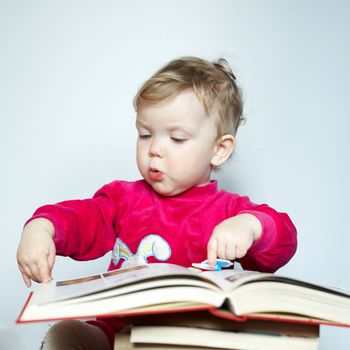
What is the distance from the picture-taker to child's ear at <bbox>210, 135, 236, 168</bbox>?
127 cm

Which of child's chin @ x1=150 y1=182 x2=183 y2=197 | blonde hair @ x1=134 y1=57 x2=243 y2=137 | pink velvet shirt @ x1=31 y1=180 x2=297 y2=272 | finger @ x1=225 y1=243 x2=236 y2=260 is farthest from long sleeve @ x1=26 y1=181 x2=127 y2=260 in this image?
finger @ x1=225 y1=243 x2=236 y2=260

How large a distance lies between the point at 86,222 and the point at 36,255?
0.27m

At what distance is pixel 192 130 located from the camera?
1.18 metres

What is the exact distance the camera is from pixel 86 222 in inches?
47.3

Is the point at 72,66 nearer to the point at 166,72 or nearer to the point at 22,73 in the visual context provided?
the point at 22,73

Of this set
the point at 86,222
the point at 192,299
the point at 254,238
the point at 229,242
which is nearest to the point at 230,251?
the point at 229,242

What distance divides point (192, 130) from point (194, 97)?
8 centimetres

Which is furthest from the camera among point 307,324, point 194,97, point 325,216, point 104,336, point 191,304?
point 325,216

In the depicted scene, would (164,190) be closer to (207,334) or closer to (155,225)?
(155,225)

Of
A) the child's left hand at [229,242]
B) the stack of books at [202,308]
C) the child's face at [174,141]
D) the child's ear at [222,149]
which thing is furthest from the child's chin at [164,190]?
the stack of books at [202,308]

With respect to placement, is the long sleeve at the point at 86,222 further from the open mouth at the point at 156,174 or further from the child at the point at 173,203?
the open mouth at the point at 156,174

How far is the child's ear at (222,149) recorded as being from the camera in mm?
1268

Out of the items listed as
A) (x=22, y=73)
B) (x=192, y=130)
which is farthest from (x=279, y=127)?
(x=22, y=73)

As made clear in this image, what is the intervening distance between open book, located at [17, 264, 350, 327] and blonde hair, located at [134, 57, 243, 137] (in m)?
0.50
